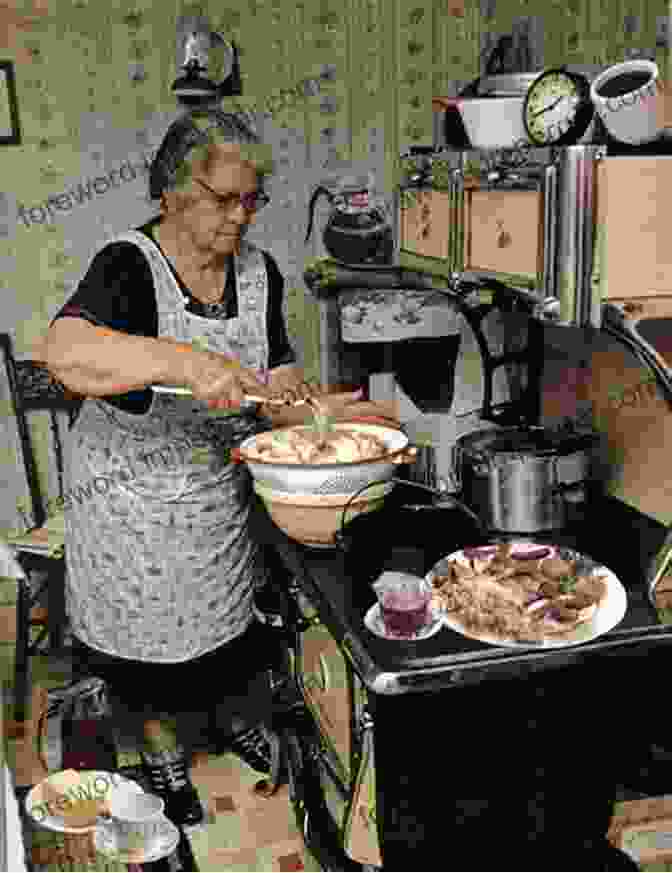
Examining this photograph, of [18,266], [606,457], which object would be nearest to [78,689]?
[18,266]

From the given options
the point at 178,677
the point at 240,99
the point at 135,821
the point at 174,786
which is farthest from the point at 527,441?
the point at 240,99

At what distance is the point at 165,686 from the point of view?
2.38m

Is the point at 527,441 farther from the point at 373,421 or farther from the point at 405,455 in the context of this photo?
the point at 373,421

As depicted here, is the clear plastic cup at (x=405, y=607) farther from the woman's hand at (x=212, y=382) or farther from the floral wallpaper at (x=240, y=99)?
the floral wallpaper at (x=240, y=99)

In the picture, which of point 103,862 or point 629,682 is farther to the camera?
point 103,862

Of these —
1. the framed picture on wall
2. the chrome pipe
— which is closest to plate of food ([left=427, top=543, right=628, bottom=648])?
the chrome pipe

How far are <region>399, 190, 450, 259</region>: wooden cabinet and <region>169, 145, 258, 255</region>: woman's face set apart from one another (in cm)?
36

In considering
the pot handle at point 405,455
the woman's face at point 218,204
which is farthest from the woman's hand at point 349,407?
the woman's face at point 218,204

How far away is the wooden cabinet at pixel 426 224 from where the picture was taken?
2104mm

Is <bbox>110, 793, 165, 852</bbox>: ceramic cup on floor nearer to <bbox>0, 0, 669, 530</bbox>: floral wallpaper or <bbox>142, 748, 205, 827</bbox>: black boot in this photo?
<bbox>142, 748, 205, 827</bbox>: black boot

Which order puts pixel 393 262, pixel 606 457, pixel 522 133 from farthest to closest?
pixel 393 262, pixel 606 457, pixel 522 133

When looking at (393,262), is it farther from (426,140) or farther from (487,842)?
(487,842)

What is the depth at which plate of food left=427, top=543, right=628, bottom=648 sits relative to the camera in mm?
1534

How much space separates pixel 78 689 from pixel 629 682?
65.4 inches
